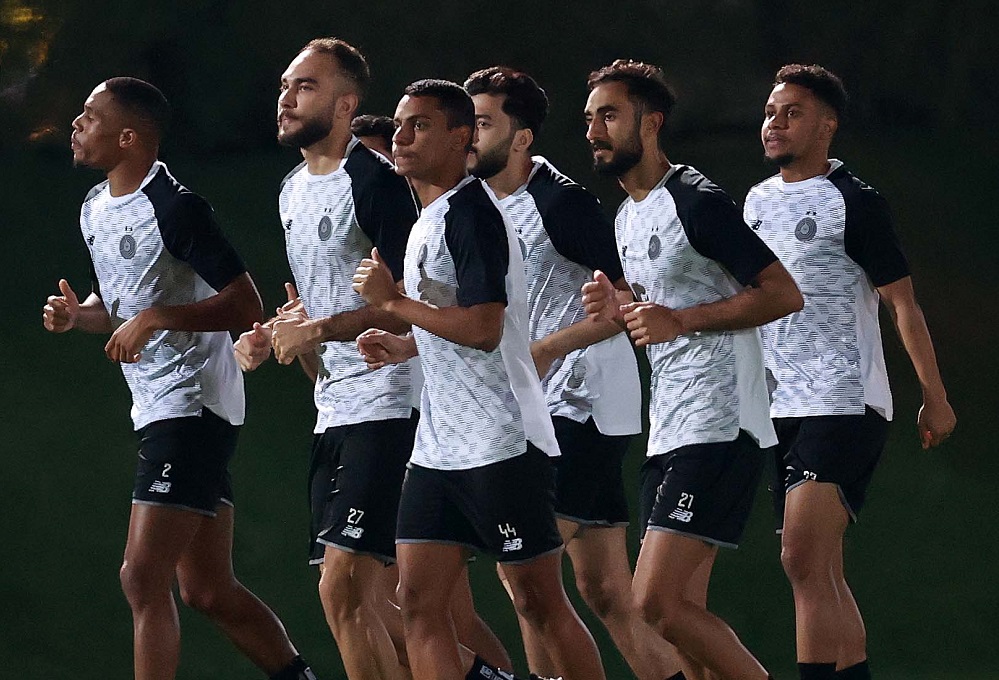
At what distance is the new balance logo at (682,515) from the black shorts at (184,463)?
140 cm

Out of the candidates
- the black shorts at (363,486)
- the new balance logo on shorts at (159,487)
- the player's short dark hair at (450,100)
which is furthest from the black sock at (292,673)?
the player's short dark hair at (450,100)

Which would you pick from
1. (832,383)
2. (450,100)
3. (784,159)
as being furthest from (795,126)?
(450,100)

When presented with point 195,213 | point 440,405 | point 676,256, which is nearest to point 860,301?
point 676,256

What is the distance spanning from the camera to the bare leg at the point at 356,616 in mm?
4895

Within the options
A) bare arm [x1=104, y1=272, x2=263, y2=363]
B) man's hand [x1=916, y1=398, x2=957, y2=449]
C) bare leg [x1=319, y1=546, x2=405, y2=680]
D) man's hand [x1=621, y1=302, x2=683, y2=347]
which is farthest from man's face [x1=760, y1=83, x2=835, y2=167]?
bare leg [x1=319, y1=546, x2=405, y2=680]

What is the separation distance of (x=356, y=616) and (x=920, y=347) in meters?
1.86

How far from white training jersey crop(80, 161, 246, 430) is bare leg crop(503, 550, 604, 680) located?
1.35 metres

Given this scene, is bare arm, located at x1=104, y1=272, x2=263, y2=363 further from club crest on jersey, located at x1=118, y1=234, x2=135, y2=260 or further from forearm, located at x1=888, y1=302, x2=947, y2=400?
forearm, located at x1=888, y1=302, x2=947, y2=400

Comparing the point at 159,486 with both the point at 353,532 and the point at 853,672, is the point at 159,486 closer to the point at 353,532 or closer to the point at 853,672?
→ the point at 353,532

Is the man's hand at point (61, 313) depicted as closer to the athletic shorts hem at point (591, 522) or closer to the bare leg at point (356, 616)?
the bare leg at point (356, 616)

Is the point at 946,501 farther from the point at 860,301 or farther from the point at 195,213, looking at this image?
the point at 195,213

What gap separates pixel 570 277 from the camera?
5.32m

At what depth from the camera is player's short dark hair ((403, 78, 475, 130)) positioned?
4.54 m

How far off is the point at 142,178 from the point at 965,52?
3677 millimetres
